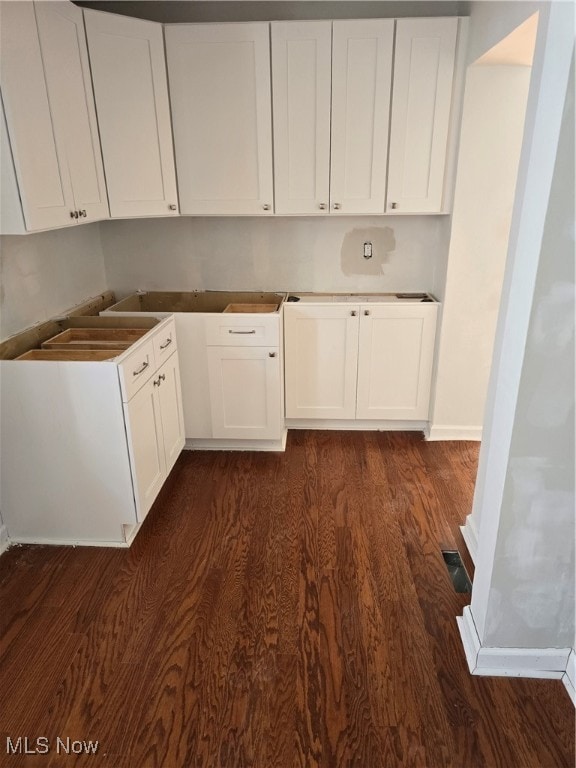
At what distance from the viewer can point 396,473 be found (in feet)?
9.59

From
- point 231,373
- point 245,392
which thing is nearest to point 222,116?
point 231,373

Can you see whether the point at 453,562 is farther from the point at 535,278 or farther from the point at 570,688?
the point at 535,278

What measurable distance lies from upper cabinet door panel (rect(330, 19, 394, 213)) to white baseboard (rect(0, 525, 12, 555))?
2336mm

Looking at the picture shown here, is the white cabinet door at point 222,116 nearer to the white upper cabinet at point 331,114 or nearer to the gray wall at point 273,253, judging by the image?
the white upper cabinet at point 331,114

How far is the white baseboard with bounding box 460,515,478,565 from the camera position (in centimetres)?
226

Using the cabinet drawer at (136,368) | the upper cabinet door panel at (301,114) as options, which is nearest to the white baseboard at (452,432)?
the upper cabinet door panel at (301,114)

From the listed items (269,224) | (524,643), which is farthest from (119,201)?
(524,643)

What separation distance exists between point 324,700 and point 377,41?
2940mm

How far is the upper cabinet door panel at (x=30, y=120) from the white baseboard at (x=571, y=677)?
249cm

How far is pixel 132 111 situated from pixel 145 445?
5.60 feet

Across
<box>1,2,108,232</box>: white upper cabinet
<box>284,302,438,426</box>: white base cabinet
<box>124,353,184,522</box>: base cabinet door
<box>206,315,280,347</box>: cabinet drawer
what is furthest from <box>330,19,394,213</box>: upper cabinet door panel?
<box>124,353,184,522</box>: base cabinet door

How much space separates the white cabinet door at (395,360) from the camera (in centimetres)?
310

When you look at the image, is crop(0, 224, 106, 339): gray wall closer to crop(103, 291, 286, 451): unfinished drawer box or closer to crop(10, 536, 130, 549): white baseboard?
crop(103, 291, 286, 451): unfinished drawer box

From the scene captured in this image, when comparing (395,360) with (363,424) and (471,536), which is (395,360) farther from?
(471,536)
